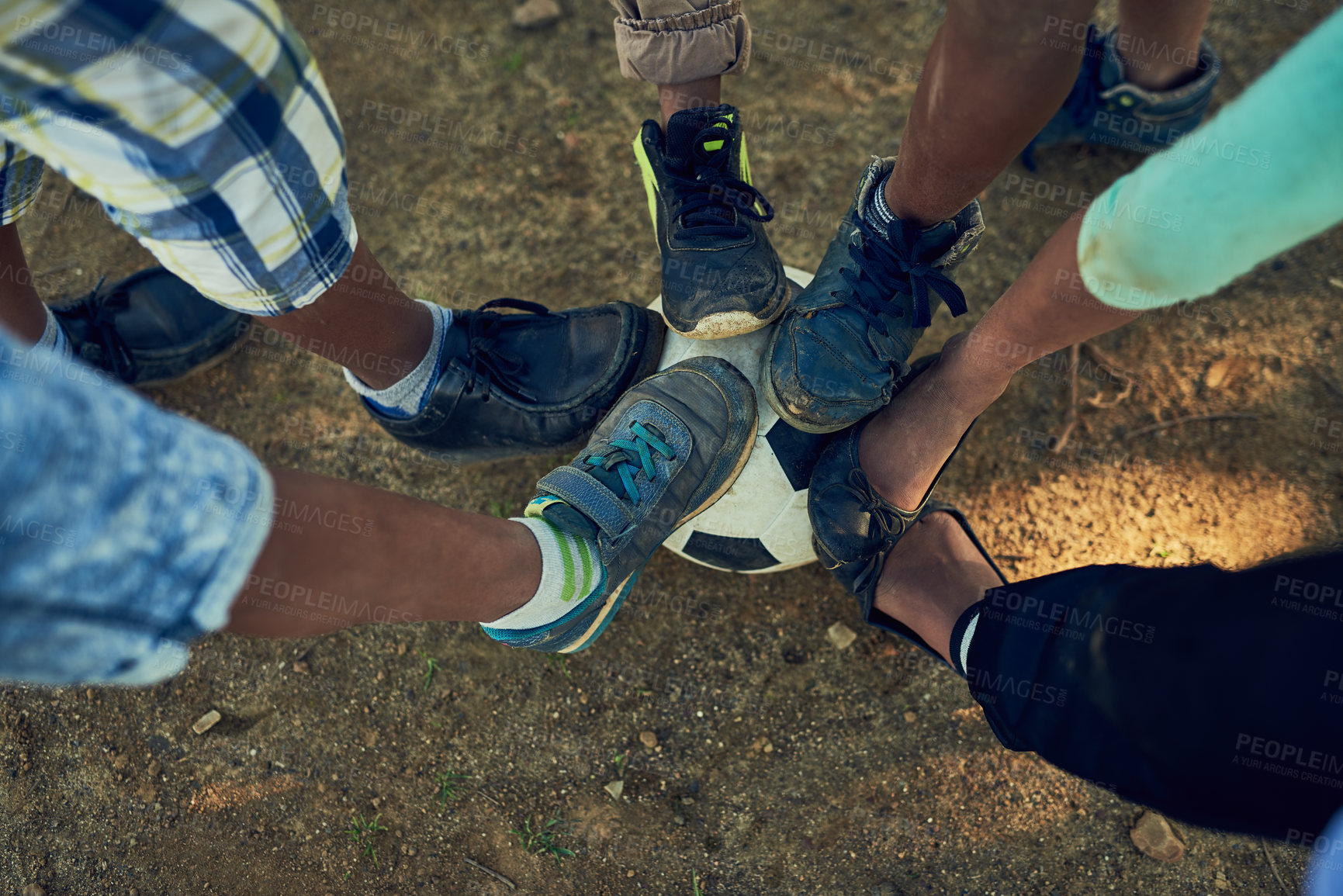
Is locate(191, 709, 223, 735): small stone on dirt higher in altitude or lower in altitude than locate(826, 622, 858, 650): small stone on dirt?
lower

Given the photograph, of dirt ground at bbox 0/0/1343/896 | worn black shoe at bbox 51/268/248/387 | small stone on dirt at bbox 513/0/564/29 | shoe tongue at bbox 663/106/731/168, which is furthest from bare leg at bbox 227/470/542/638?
small stone on dirt at bbox 513/0/564/29

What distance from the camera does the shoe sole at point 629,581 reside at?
5.51ft

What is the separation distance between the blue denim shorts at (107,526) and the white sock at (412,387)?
35.3 inches

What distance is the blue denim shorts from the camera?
30.4 inches

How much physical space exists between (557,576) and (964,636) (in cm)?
93

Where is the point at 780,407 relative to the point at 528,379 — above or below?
above

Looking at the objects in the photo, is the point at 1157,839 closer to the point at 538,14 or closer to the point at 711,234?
the point at 711,234

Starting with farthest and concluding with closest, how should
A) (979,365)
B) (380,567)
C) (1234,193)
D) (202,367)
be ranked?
(202,367), (979,365), (380,567), (1234,193)

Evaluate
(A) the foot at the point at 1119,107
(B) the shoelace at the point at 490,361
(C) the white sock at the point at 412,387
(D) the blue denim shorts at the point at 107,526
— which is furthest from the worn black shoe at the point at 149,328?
(A) the foot at the point at 1119,107

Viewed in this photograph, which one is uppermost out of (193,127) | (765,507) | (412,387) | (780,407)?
(193,127)

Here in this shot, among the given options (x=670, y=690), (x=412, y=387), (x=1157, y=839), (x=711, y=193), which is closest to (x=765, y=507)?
(x=670, y=690)

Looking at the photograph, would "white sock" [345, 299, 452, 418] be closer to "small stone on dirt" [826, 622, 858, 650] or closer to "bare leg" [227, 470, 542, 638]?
"bare leg" [227, 470, 542, 638]

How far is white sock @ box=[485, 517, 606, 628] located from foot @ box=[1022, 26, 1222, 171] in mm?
1914

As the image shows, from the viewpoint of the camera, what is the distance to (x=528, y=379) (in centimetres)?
198
